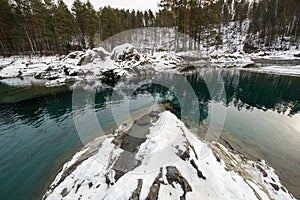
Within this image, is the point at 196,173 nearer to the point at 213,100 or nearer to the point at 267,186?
the point at 267,186

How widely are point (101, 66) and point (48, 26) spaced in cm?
2520

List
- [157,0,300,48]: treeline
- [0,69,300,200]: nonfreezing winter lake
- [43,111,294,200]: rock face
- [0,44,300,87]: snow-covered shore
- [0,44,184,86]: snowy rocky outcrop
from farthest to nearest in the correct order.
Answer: [157,0,300,48]: treeline, [0,44,300,87]: snow-covered shore, [0,44,184,86]: snowy rocky outcrop, [0,69,300,200]: nonfreezing winter lake, [43,111,294,200]: rock face

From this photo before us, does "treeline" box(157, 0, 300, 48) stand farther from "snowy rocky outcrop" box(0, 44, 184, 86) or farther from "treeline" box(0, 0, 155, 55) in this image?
"treeline" box(0, 0, 155, 55)

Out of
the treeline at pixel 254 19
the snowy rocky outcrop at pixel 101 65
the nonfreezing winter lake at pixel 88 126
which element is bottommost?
the nonfreezing winter lake at pixel 88 126

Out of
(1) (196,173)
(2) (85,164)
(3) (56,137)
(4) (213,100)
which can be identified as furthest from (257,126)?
(3) (56,137)

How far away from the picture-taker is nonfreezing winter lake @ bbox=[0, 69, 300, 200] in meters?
6.74

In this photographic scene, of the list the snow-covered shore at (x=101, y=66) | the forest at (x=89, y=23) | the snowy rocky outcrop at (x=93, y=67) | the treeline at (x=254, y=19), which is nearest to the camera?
the snowy rocky outcrop at (x=93, y=67)

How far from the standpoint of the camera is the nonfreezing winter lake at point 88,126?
674cm

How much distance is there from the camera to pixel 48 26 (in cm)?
4022

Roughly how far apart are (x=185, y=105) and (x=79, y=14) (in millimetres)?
42889

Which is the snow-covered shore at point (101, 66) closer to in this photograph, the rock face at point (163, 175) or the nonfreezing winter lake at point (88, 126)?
the nonfreezing winter lake at point (88, 126)

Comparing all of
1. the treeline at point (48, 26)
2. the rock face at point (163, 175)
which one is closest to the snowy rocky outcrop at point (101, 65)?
the treeline at point (48, 26)

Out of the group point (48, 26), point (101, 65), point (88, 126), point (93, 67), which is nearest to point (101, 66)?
point (101, 65)

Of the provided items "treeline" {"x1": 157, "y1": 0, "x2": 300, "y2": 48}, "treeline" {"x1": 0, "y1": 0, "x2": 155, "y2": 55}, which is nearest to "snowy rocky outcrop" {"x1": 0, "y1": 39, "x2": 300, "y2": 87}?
"treeline" {"x1": 0, "y1": 0, "x2": 155, "y2": 55}
